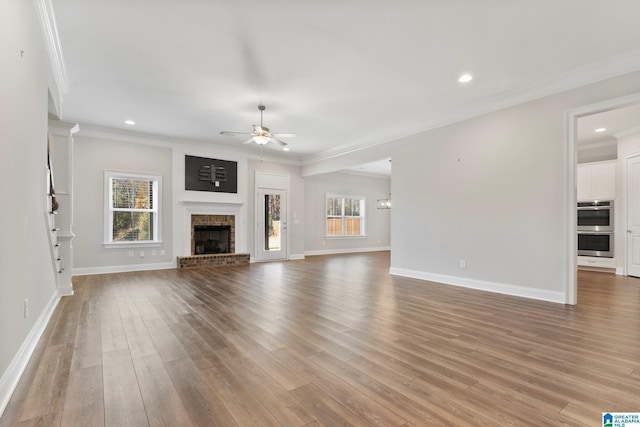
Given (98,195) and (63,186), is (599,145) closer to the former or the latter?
(63,186)

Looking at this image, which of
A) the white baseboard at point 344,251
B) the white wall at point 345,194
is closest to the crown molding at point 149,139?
the white wall at point 345,194

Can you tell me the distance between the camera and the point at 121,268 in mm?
6625

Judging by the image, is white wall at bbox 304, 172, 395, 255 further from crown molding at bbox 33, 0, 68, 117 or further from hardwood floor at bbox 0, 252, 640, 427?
crown molding at bbox 33, 0, 68, 117

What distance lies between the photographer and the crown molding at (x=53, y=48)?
273 cm

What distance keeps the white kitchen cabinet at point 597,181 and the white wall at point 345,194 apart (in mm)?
6165

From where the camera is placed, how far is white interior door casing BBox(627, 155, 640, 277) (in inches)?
231

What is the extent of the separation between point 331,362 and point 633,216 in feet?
23.3

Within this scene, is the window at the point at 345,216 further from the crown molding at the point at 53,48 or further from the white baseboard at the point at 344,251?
the crown molding at the point at 53,48

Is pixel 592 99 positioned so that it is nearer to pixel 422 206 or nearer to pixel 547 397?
→ pixel 422 206

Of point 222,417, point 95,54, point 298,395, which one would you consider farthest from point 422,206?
point 95,54

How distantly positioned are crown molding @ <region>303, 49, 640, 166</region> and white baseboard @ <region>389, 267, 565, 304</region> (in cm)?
269

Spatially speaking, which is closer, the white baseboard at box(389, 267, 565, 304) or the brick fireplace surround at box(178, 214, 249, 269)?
the white baseboard at box(389, 267, 565, 304)

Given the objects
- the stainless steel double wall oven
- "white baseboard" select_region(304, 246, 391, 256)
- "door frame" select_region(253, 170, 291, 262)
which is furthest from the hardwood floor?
"white baseboard" select_region(304, 246, 391, 256)

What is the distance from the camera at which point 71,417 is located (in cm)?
164
